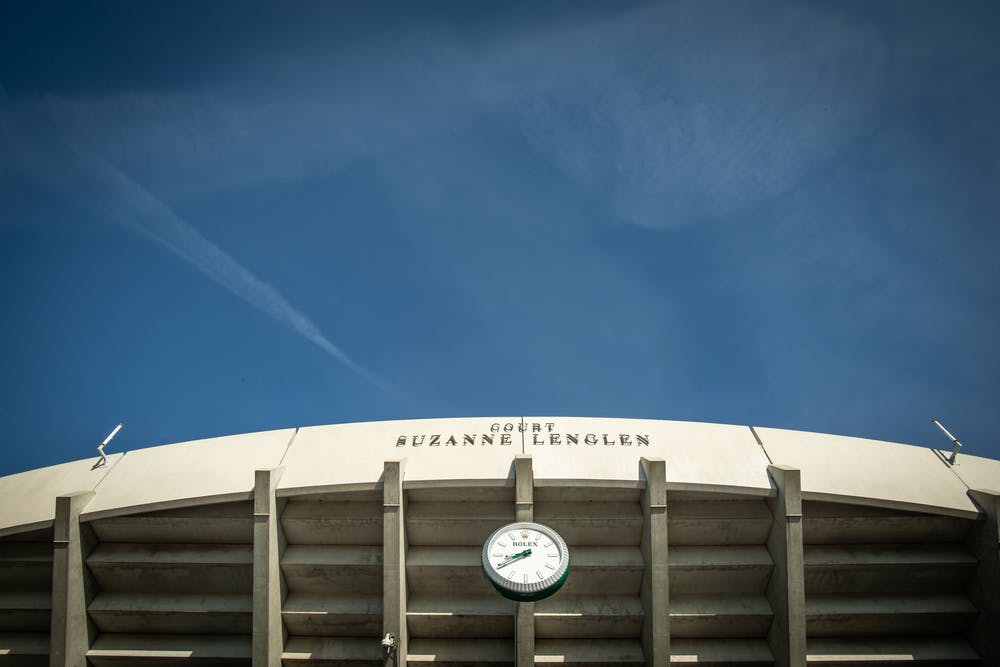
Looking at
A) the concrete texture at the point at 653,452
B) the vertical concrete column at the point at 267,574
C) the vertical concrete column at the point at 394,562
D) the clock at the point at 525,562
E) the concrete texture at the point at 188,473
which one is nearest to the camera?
the clock at the point at 525,562

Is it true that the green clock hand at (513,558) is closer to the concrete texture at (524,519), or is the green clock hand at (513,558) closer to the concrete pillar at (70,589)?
the concrete texture at (524,519)

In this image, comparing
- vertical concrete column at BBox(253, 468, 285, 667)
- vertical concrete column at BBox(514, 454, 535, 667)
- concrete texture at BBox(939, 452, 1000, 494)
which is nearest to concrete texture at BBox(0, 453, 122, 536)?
vertical concrete column at BBox(253, 468, 285, 667)

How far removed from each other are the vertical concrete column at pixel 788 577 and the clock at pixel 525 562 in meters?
7.71

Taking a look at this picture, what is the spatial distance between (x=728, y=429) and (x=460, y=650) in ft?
39.1

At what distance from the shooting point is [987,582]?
51.7 feet


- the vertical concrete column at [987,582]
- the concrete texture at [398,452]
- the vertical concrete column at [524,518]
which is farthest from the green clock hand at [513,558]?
the vertical concrete column at [987,582]

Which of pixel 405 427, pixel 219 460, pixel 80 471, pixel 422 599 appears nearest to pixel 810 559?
pixel 422 599

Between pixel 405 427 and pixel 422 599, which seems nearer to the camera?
pixel 422 599

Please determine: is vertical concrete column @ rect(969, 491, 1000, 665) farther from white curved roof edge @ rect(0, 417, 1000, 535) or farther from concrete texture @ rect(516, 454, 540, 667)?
concrete texture @ rect(516, 454, 540, 667)

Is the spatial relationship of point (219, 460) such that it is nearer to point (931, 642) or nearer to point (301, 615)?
point (301, 615)

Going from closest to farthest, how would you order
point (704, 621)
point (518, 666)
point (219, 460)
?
point (518, 666) < point (704, 621) < point (219, 460)

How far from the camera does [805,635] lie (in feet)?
51.0

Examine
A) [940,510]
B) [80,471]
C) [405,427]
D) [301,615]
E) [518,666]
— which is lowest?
[518,666]

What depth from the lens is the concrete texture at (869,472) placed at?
16.1m
